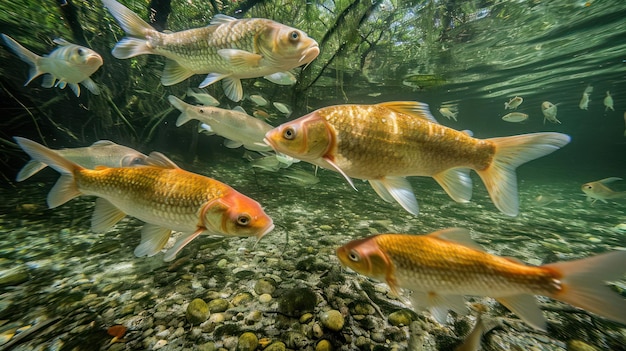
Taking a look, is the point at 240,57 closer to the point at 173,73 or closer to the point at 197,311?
the point at 173,73

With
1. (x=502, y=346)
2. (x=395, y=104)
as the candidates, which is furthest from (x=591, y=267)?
(x=395, y=104)

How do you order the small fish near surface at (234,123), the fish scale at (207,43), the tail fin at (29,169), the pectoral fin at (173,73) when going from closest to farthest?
the fish scale at (207,43) → the pectoral fin at (173,73) → the tail fin at (29,169) → the small fish near surface at (234,123)

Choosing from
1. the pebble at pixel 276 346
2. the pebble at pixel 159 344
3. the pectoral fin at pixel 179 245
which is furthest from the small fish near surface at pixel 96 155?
the pebble at pixel 276 346

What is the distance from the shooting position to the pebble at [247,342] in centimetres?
187

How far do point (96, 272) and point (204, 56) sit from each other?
2920mm

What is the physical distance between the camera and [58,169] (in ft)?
7.06

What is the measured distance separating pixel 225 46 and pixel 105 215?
7.00 ft

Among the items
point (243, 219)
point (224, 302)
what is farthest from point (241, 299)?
point (243, 219)

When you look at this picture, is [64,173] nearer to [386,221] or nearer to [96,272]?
[96,272]

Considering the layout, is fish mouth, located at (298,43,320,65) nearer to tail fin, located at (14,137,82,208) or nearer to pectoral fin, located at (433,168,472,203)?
pectoral fin, located at (433,168,472,203)

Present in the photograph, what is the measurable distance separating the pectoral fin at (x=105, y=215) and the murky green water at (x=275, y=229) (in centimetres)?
79

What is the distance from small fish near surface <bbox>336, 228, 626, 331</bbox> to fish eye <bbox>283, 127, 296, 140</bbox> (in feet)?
3.14

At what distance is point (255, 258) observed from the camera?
10.8ft

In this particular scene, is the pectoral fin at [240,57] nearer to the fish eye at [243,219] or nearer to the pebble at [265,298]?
the fish eye at [243,219]
